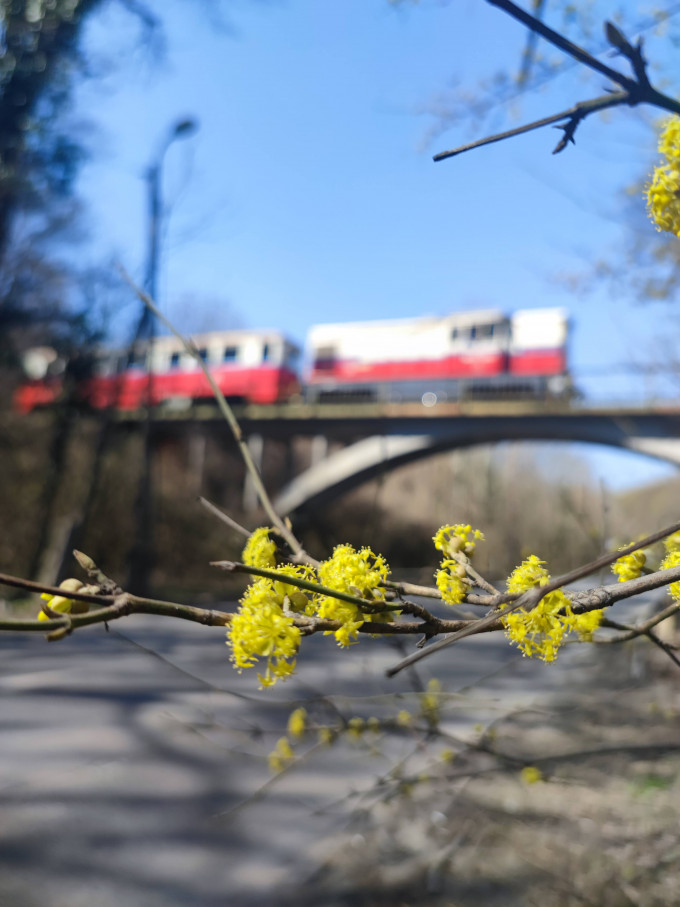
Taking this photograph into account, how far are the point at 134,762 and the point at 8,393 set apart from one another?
13.3 meters

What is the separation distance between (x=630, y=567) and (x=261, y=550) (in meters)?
0.59

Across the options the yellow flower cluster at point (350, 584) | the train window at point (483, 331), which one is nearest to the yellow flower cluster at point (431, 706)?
the yellow flower cluster at point (350, 584)

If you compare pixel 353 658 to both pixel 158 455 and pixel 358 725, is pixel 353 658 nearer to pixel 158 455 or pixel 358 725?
pixel 358 725

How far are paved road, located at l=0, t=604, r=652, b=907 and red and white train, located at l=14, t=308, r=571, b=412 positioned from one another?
43.9 ft

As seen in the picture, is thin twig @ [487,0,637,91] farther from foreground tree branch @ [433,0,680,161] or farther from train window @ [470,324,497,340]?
train window @ [470,324,497,340]

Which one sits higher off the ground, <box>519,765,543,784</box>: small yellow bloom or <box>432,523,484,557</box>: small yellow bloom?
<box>432,523,484,557</box>: small yellow bloom

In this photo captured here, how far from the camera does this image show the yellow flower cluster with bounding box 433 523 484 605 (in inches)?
34.4

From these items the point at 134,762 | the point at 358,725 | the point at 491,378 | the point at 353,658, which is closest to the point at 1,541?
the point at 353,658

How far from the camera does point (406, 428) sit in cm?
1834

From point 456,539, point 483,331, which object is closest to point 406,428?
point 483,331

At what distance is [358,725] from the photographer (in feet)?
9.64

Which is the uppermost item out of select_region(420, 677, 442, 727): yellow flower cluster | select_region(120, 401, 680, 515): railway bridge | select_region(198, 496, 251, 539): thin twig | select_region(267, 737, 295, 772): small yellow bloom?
select_region(120, 401, 680, 515): railway bridge

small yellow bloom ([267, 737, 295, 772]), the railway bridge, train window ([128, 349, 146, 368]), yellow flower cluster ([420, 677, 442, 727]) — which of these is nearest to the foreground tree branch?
yellow flower cluster ([420, 677, 442, 727])

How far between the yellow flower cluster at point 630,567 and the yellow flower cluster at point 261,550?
56cm
